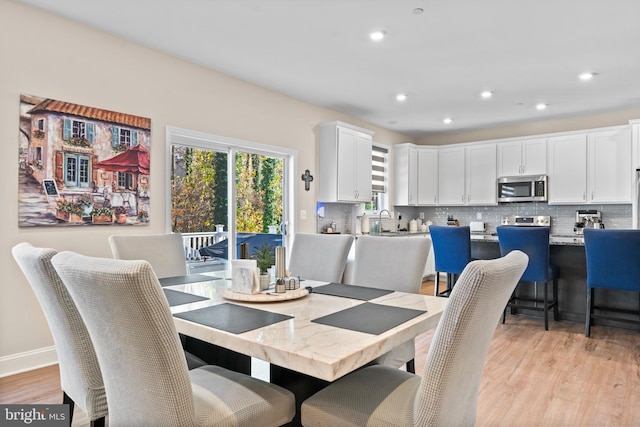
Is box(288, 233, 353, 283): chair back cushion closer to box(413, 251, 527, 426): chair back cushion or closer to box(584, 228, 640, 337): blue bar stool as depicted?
box(413, 251, 527, 426): chair back cushion

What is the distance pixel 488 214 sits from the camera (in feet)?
23.4

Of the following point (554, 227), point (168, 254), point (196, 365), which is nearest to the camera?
point (196, 365)

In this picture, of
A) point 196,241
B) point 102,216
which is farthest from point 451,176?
point 102,216

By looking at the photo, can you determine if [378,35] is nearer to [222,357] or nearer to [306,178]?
[306,178]

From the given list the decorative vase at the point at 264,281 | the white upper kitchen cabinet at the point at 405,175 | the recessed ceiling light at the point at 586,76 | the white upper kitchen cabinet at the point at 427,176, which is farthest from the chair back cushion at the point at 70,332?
the white upper kitchen cabinet at the point at 427,176

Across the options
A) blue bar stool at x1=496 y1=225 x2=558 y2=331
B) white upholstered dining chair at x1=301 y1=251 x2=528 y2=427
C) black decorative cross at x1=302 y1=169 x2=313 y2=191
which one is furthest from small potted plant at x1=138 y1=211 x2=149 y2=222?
blue bar stool at x1=496 y1=225 x2=558 y2=331

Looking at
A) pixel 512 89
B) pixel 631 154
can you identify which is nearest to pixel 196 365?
pixel 512 89

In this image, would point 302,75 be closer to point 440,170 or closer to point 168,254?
point 168,254

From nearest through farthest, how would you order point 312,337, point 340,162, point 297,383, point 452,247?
point 312,337 < point 297,383 < point 452,247 < point 340,162

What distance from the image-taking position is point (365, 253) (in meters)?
2.64

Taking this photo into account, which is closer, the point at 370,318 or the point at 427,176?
the point at 370,318

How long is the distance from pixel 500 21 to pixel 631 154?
12.0 ft

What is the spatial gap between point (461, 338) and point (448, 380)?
13cm

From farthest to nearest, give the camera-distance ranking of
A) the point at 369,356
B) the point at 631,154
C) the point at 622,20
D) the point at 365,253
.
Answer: the point at 631,154 → the point at 622,20 → the point at 365,253 → the point at 369,356
